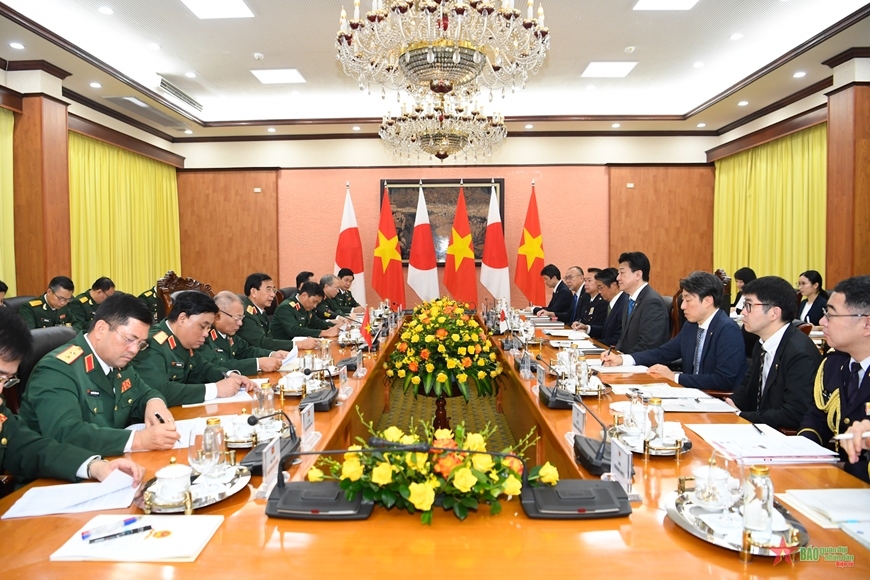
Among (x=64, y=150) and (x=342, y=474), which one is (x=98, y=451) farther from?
(x=64, y=150)

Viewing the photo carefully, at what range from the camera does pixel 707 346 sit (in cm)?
307

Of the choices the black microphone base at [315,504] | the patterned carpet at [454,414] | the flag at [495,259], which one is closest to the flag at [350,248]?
the flag at [495,259]

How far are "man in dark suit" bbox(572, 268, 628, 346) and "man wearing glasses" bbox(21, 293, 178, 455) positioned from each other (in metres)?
3.84

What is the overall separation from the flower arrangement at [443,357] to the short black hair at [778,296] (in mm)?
1396

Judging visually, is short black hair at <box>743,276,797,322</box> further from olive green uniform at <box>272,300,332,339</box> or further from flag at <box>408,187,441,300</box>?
flag at <box>408,187,441,300</box>

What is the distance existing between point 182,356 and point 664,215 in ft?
23.3

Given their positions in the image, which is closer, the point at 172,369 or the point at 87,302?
the point at 172,369

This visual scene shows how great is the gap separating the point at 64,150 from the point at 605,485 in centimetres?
611

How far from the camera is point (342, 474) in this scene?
50.5 inches

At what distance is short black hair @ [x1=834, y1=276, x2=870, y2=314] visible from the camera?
71.7 inches

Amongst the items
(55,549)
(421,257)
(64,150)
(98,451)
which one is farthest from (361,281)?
(55,549)

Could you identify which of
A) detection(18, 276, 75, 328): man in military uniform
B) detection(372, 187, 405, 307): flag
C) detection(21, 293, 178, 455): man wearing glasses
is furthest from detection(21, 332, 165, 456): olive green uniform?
detection(372, 187, 405, 307): flag

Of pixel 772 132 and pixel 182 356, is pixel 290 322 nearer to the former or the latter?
pixel 182 356

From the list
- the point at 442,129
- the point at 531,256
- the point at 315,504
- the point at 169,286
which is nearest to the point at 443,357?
the point at 315,504
